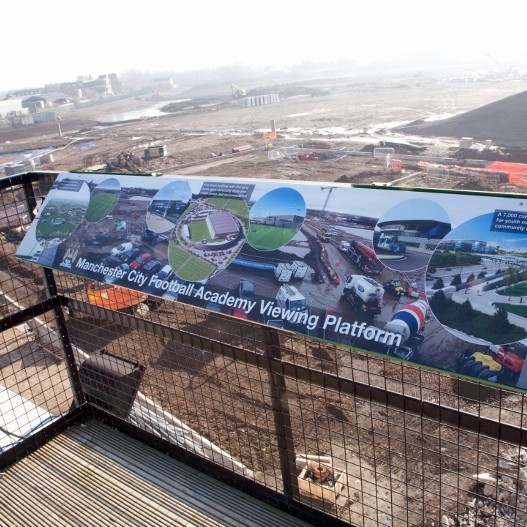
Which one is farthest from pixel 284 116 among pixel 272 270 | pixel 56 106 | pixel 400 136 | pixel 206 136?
pixel 272 270

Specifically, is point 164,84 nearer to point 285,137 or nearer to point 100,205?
point 285,137

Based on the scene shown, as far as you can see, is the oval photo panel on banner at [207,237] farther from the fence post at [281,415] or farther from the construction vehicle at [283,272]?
the fence post at [281,415]

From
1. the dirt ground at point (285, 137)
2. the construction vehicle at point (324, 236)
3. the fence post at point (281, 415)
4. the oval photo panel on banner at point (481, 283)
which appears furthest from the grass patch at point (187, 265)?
the dirt ground at point (285, 137)

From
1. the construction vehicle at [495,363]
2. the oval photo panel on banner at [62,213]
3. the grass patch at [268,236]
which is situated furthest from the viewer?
the oval photo panel on banner at [62,213]

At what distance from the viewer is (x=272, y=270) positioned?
8.97 ft

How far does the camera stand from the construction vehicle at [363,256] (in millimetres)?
2453

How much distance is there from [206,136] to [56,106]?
5592cm

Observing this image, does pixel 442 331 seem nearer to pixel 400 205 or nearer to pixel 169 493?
pixel 400 205

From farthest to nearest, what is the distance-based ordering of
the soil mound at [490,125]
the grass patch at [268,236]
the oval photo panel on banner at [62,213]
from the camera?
the soil mound at [490,125]
the oval photo panel on banner at [62,213]
the grass patch at [268,236]

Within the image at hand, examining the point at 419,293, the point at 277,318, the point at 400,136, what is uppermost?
the point at 419,293

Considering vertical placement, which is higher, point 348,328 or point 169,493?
point 348,328

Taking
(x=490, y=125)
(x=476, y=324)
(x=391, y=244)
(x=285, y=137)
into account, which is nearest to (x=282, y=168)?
(x=285, y=137)

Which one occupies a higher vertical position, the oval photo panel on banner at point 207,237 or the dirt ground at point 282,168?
the oval photo panel on banner at point 207,237

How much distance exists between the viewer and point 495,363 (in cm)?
199
